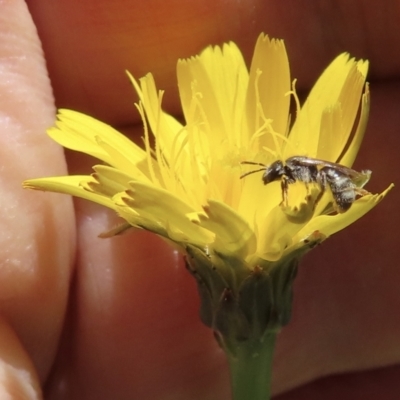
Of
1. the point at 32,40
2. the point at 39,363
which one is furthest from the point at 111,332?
the point at 32,40

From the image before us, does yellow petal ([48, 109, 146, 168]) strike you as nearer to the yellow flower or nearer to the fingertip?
the yellow flower

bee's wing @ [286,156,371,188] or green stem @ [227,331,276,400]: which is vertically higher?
bee's wing @ [286,156,371,188]

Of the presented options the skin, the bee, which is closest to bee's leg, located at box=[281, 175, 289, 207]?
the bee

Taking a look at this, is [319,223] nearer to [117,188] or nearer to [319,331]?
[117,188]

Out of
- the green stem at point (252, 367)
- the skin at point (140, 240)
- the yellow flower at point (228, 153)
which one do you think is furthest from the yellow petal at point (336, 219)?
the skin at point (140, 240)

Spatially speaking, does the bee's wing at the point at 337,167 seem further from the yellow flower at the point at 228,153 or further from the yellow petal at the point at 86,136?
the yellow petal at the point at 86,136
